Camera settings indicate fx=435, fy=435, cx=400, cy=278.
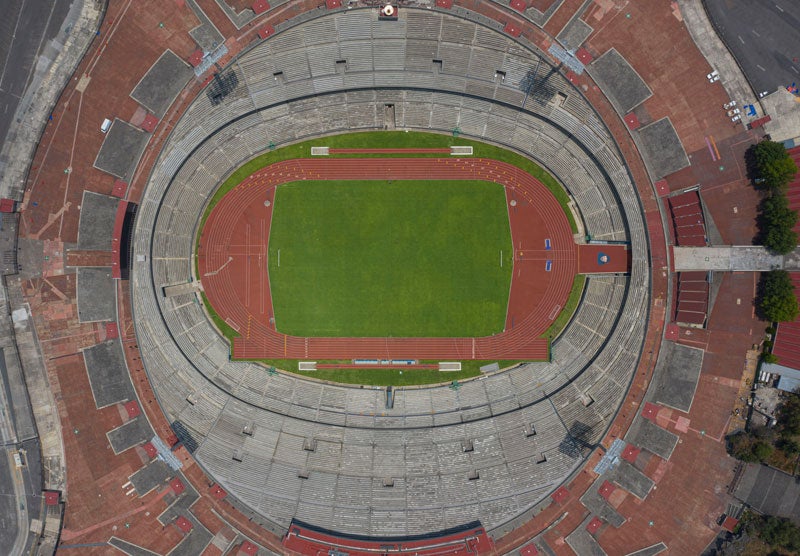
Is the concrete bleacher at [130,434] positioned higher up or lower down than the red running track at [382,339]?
lower down

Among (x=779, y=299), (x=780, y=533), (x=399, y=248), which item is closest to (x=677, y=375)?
(x=779, y=299)

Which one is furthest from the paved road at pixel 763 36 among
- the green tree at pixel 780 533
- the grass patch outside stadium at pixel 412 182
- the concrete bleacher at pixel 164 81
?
the concrete bleacher at pixel 164 81

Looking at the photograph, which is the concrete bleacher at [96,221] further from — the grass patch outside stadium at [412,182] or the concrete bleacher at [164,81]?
the concrete bleacher at [164,81]

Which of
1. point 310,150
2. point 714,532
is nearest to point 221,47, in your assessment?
point 310,150

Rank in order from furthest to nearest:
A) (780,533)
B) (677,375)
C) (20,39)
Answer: (20,39) < (677,375) < (780,533)

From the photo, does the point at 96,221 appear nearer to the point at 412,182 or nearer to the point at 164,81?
the point at 164,81

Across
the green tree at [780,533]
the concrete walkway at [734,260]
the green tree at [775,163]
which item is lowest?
the green tree at [780,533]
